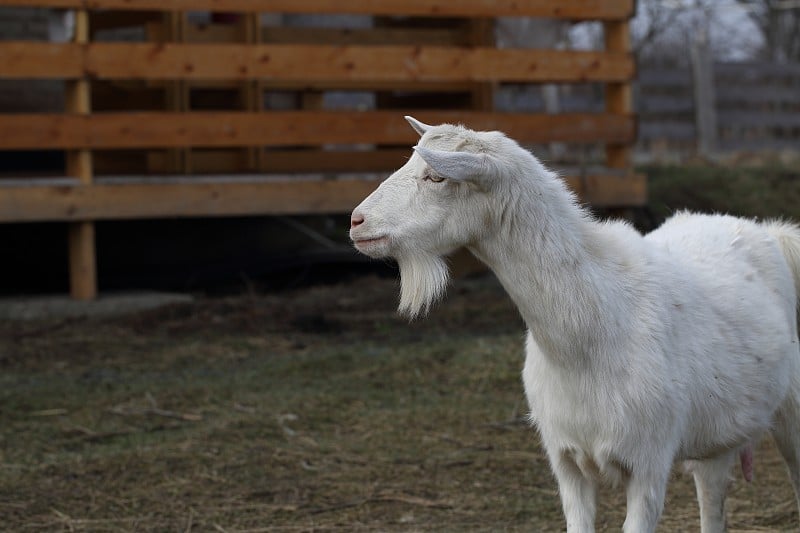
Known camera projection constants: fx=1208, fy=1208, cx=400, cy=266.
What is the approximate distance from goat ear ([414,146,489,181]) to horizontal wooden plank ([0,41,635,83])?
583cm

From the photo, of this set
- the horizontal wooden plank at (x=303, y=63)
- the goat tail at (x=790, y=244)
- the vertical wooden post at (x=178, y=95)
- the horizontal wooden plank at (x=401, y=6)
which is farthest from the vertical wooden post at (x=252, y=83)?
the goat tail at (x=790, y=244)

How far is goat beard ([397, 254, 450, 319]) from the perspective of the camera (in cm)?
374

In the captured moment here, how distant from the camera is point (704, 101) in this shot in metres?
21.3

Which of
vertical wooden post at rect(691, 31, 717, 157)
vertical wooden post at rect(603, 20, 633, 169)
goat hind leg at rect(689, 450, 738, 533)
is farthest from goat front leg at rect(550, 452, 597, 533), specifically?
vertical wooden post at rect(691, 31, 717, 157)

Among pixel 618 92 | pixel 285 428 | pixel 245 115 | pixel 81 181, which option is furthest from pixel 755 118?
pixel 285 428

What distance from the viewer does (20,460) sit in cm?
565

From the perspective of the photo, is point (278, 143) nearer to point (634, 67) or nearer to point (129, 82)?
point (129, 82)

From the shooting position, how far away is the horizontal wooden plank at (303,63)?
870cm

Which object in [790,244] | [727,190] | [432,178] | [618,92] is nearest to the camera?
[432,178]

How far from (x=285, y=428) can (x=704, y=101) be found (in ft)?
55.0

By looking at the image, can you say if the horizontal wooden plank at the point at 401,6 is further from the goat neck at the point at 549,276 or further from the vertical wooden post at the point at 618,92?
the goat neck at the point at 549,276

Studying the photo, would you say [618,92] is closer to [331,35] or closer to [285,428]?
[331,35]

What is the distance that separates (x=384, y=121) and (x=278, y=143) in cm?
88

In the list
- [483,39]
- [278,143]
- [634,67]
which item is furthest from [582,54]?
[278,143]
